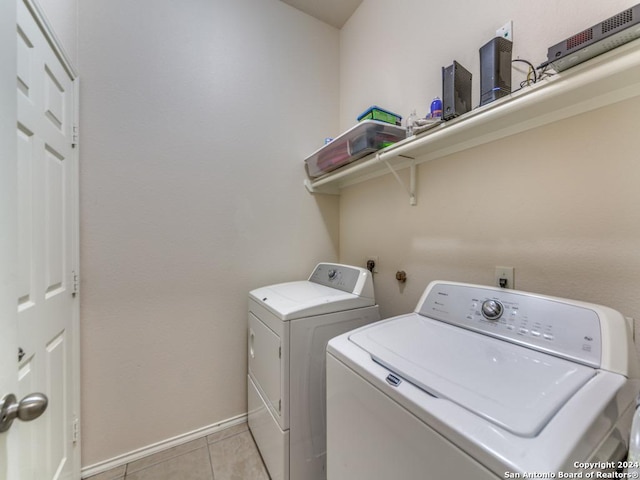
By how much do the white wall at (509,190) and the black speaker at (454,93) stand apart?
0.22 metres

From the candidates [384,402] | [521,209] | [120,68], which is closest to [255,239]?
[120,68]

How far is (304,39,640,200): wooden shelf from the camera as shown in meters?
0.70

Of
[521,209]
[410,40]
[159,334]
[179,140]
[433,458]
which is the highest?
[410,40]

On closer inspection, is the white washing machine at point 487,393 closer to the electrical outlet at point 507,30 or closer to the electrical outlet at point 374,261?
the electrical outlet at point 374,261

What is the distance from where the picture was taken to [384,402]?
69 centimetres

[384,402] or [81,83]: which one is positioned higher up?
[81,83]

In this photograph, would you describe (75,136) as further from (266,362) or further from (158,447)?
(158,447)

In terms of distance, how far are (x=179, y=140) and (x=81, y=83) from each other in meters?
0.52

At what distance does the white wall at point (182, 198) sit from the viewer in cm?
145

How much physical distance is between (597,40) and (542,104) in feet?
0.94

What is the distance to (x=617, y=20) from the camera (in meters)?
0.62

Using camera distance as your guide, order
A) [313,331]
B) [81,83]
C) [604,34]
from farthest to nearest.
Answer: [81,83] → [313,331] → [604,34]

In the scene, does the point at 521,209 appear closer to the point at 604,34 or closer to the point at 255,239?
the point at 604,34

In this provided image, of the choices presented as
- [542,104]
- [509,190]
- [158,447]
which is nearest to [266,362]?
[158,447]
